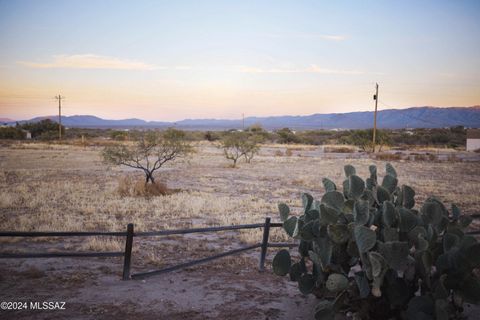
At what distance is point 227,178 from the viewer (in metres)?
23.4

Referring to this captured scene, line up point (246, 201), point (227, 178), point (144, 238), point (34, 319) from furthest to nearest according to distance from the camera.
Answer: point (227, 178), point (246, 201), point (144, 238), point (34, 319)

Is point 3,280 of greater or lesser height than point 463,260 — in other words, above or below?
below

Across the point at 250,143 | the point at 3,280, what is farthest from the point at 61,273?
the point at 250,143

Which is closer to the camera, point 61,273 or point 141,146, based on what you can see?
point 61,273

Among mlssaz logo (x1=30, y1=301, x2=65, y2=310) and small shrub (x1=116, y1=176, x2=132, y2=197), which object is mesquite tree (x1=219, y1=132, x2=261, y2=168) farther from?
mlssaz logo (x1=30, y1=301, x2=65, y2=310)

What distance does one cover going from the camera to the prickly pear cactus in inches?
157

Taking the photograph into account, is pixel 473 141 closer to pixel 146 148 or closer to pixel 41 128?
pixel 146 148

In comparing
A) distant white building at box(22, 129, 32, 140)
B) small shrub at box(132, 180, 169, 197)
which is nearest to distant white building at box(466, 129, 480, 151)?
small shrub at box(132, 180, 169, 197)

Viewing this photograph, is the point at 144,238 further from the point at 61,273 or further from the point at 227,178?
the point at 227,178

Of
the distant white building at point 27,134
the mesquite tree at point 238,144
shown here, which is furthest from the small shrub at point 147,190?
the distant white building at point 27,134

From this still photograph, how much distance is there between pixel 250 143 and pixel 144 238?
26283 millimetres

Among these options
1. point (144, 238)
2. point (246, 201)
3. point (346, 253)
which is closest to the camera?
point (346, 253)

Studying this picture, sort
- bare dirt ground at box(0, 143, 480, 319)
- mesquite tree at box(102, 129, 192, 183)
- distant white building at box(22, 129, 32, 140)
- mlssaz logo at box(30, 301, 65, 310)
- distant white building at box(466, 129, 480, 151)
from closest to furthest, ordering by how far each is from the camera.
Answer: mlssaz logo at box(30, 301, 65, 310) < bare dirt ground at box(0, 143, 480, 319) < mesquite tree at box(102, 129, 192, 183) < distant white building at box(466, 129, 480, 151) < distant white building at box(22, 129, 32, 140)

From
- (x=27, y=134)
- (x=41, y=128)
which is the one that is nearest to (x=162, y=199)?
(x=27, y=134)
